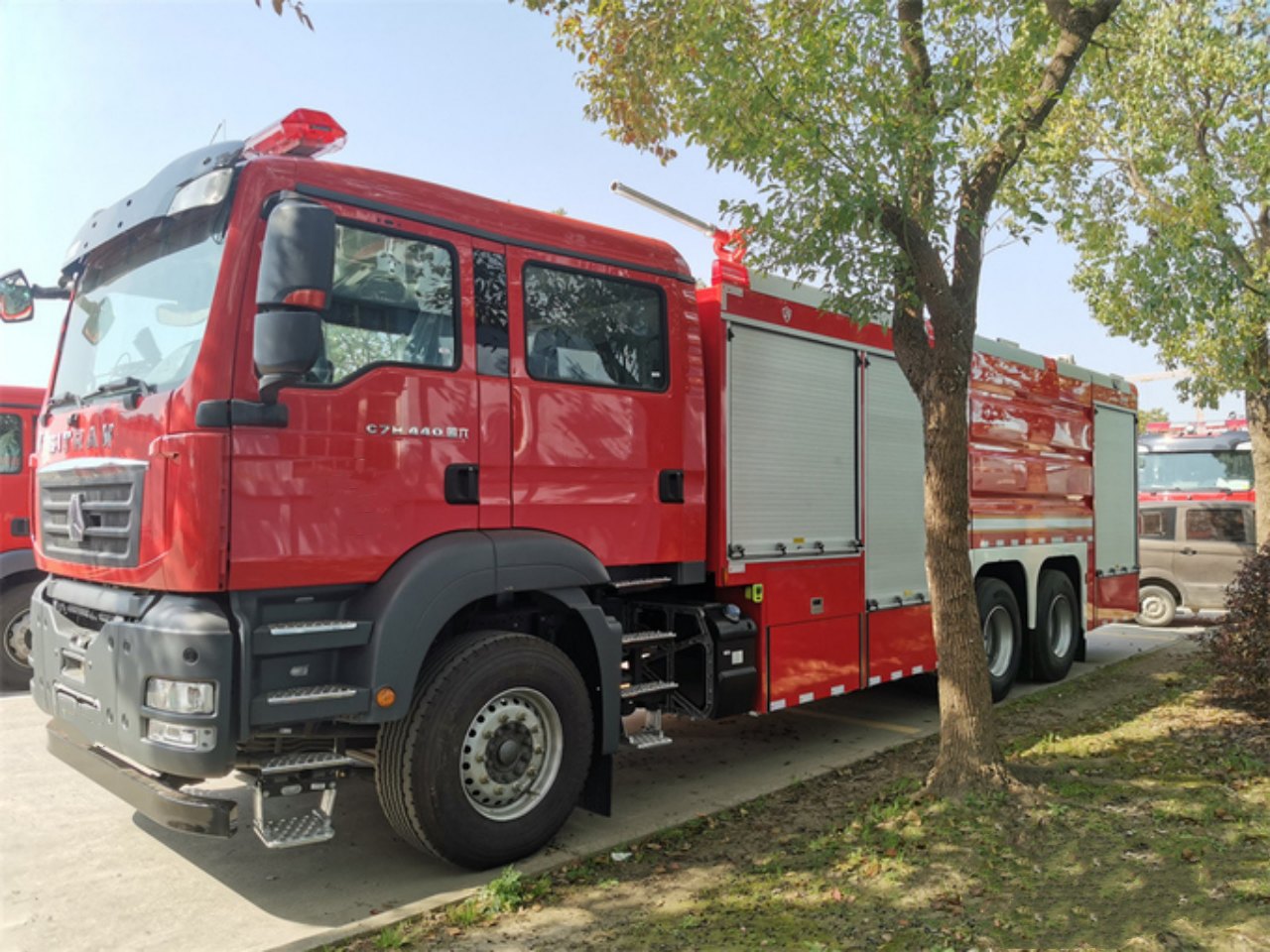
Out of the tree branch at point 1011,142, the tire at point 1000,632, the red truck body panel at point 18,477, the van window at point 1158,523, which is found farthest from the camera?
the van window at point 1158,523

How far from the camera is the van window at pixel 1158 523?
13.9 meters

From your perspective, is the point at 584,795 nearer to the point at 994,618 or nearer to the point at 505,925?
the point at 505,925

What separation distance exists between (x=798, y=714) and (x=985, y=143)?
475cm

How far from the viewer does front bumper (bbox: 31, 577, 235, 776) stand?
364cm

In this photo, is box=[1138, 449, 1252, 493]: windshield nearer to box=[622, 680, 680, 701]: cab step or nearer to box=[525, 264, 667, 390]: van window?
box=[622, 680, 680, 701]: cab step

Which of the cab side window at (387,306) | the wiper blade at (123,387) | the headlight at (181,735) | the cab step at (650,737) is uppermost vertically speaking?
the cab side window at (387,306)

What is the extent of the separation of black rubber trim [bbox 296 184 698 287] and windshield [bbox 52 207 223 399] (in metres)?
0.48

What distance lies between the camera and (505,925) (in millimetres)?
3863

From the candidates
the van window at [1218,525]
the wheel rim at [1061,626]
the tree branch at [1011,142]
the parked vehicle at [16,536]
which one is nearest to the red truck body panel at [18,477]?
the parked vehicle at [16,536]

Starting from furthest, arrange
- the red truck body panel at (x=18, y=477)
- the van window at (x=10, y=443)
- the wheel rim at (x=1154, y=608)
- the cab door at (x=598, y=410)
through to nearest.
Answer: the wheel rim at (x=1154, y=608), the van window at (x=10, y=443), the red truck body panel at (x=18, y=477), the cab door at (x=598, y=410)

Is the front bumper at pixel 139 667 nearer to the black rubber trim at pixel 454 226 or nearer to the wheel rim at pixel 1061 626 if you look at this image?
the black rubber trim at pixel 454 226

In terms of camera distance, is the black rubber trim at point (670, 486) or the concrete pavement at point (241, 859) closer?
the concrete pavement at point (241, 859)

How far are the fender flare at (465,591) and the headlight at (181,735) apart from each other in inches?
24.5

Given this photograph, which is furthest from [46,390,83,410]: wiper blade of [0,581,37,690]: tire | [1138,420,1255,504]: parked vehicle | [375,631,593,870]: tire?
[1138,420,1255,504]: parked vehicle
